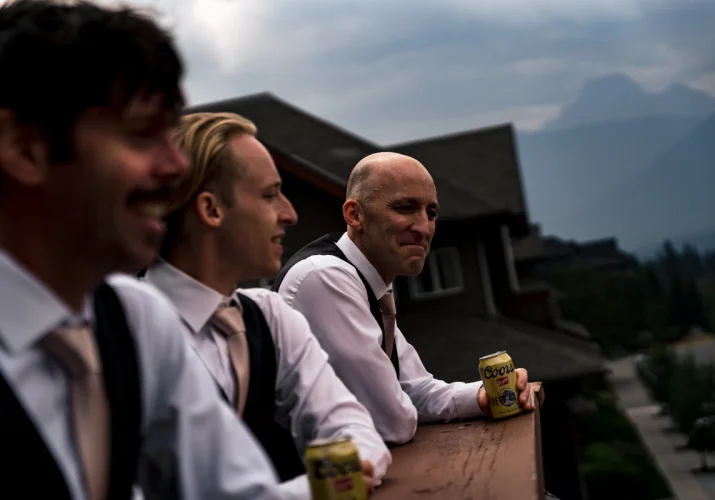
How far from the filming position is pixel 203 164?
190 cm

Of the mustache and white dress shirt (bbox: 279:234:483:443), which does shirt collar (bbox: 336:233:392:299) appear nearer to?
white dress shirt (bbox: 279:234:483:443)

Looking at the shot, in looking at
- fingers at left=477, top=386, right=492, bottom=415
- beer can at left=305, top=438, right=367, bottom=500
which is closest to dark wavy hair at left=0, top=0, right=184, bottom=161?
beer can at left=305, top=438, right=367, bottom=500

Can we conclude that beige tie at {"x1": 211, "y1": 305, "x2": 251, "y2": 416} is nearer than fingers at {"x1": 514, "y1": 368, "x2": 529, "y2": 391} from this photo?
Yes

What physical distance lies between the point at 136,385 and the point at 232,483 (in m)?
0.21

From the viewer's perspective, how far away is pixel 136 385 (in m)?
1.26

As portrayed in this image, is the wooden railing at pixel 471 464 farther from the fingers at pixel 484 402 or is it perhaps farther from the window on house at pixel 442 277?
the window on house at pixel 442 277

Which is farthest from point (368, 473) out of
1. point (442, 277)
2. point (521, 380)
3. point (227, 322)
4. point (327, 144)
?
point (327, 144)

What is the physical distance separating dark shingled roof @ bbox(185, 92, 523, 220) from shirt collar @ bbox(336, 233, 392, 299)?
510 inches

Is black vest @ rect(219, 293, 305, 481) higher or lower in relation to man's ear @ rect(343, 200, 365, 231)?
lower

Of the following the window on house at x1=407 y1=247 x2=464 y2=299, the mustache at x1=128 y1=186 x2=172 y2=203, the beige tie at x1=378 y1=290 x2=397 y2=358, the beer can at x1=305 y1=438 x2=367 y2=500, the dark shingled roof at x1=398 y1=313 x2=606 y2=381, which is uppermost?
the mustache at x1=128 y1=186 x2=172 y2=203

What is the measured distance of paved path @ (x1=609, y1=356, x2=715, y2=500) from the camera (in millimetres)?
41438

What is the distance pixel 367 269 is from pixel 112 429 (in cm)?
156

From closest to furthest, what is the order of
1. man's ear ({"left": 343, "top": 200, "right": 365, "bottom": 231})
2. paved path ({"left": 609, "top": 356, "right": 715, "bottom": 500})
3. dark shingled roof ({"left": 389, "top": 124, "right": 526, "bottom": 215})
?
man's ear ({"left": 343, "top": 200, "right": 365, "bottom": 231})
dark shingled roof ({"left": 389, "top": 124, "right": 526, "bottom": 215})
paved path ({"left": 609, "top": 356, "right": 715, "bottom": 500})

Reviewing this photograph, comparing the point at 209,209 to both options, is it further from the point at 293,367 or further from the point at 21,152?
the point at 21,152
